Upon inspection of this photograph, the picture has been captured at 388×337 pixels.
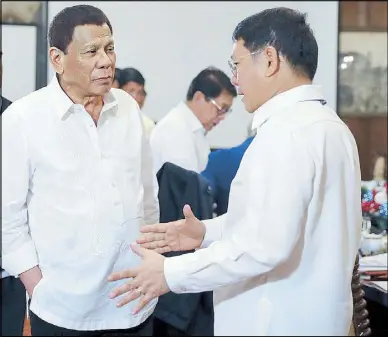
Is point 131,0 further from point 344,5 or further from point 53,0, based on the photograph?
point 344,5

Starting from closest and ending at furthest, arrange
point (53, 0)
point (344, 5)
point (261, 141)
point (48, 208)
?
point (261, 141), point (48, 208), point (53, 0), point (344, 5)

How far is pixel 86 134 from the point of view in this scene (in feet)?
3.95

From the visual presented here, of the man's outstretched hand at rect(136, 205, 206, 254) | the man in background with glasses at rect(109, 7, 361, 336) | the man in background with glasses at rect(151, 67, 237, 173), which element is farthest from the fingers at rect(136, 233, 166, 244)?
the man in background with glasses at rect(151, 67, 237, 173)

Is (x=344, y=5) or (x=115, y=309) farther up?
(x=344, y=5)

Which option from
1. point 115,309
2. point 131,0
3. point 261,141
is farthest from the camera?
point 131,0

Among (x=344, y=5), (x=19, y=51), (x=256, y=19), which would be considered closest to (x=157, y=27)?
(x=344, y=5)

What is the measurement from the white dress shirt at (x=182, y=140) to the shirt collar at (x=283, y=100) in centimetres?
91

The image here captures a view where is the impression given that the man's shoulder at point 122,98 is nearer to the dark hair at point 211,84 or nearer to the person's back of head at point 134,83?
the dark hair at point 211,84

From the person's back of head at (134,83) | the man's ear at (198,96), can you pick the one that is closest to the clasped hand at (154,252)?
the man's ear at (198,96)

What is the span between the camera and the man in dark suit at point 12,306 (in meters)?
1.59

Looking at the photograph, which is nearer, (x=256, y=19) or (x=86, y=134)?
(x=256, y=19)

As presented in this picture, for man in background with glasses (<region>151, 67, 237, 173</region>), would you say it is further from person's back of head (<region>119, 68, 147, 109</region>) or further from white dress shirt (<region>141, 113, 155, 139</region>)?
person's back of head (<region>119, 68, 147, 109</region>)

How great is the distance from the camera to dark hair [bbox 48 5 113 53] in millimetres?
1092

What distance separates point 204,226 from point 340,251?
285 mm
